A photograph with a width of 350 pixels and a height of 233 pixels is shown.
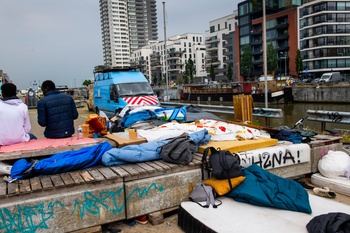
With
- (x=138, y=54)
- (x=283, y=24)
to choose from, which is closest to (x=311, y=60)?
(x=283, y=24)

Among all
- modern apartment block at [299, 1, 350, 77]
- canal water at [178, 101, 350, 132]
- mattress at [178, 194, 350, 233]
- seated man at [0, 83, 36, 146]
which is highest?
modern apartment block at [299, 1, 350, 77]

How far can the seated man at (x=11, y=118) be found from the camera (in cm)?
514

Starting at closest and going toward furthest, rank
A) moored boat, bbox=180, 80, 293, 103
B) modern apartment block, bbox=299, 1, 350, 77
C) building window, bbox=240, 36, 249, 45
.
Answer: moored boat, bbox=180, 80, 293, 103
modern apartment block, bbox=299, 1, 350, 77
building window, bbox=240, 36, 249, 45

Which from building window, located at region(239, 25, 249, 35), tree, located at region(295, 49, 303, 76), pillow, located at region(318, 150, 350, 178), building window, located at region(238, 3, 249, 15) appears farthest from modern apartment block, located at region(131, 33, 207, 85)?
pillow, located at region(318, 150, 350, 178)

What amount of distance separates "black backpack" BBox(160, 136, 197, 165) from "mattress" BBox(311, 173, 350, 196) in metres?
2.26

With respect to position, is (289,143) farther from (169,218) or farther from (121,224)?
(121,224)

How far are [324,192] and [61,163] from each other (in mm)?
3911

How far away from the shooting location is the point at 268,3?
74.2 metres

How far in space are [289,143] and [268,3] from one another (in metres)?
76.0

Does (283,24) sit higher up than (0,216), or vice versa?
(283,24)

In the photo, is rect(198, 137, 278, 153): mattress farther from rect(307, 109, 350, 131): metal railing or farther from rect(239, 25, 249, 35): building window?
rect(239, 25, 249, 35): building window

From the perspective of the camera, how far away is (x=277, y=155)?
5.33 meters

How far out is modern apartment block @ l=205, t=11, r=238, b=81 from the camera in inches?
3762

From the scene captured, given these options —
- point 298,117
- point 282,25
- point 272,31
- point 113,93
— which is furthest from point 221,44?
point 113,93
